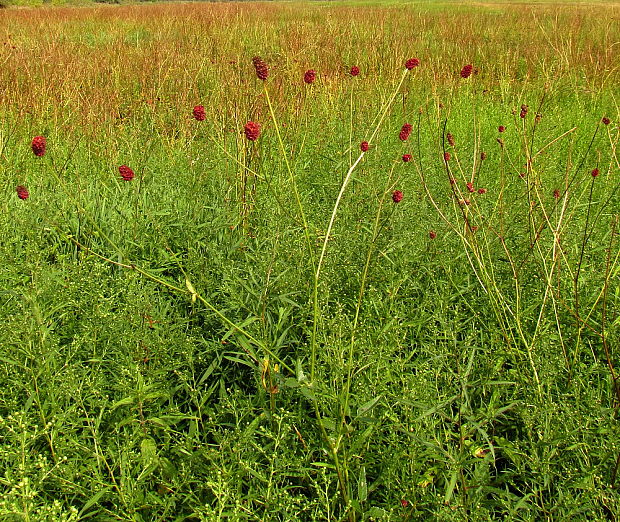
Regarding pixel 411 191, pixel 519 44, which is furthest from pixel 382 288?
pixel 519 44

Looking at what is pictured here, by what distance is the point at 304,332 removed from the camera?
159cm

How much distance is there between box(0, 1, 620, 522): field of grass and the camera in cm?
111

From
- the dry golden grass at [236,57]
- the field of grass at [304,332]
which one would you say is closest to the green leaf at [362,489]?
the field of grass at [304,332]

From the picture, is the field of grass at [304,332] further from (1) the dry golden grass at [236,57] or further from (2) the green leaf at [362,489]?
(1) the dry golden grass at [236,57]

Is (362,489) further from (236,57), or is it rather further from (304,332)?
(236,57)

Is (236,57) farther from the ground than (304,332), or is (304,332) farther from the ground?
(236,57)

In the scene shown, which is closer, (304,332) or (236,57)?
(304,332)

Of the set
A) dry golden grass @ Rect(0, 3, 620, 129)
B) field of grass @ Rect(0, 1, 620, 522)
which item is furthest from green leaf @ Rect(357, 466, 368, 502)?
dry golden grass @ Rect(0, 3, 620, 129)

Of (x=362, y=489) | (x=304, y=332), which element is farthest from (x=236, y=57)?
(x=362, y=489)

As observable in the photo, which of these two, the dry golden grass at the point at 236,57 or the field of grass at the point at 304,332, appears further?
the dry golden grass at the point at 236,57

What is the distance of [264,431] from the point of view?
1.17 meters

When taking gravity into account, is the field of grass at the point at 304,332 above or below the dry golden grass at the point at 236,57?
below

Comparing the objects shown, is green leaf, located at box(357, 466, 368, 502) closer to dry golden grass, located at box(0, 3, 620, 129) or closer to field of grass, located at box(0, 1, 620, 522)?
field of grass, located at box(0, 1, 620, 522)

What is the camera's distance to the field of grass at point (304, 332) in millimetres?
1114
